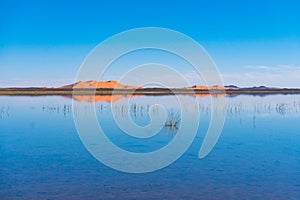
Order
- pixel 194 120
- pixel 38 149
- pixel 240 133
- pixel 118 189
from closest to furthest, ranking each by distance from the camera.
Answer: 1. pixel 118 189
2. pixel 38 149
3. pixel 240 133
4. pixel 194 120

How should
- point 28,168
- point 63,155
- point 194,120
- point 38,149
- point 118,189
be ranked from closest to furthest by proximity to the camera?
point 118,189, point 28,168, point 63,155, point 38,149, point 194,120

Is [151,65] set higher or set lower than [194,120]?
higher

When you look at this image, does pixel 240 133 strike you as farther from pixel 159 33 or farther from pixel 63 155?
pixel 63 155

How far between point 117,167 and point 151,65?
9.33 ft

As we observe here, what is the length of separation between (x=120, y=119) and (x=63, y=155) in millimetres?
5800

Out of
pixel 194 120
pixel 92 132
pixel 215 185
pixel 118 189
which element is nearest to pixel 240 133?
pixel 194 120

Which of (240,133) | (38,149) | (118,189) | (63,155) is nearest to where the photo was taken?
(118,189)

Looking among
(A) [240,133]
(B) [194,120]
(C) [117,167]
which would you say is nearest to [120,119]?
(B) [194,120]

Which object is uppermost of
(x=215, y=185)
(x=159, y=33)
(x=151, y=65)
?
(x=159, y=33)

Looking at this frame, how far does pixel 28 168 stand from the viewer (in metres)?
6.33

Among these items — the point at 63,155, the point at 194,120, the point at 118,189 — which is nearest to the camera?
the point at 118,189

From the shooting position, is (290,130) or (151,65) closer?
(151,65)

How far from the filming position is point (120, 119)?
13117 mm

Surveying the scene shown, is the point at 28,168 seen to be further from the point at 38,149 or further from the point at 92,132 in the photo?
the point at 92,132
